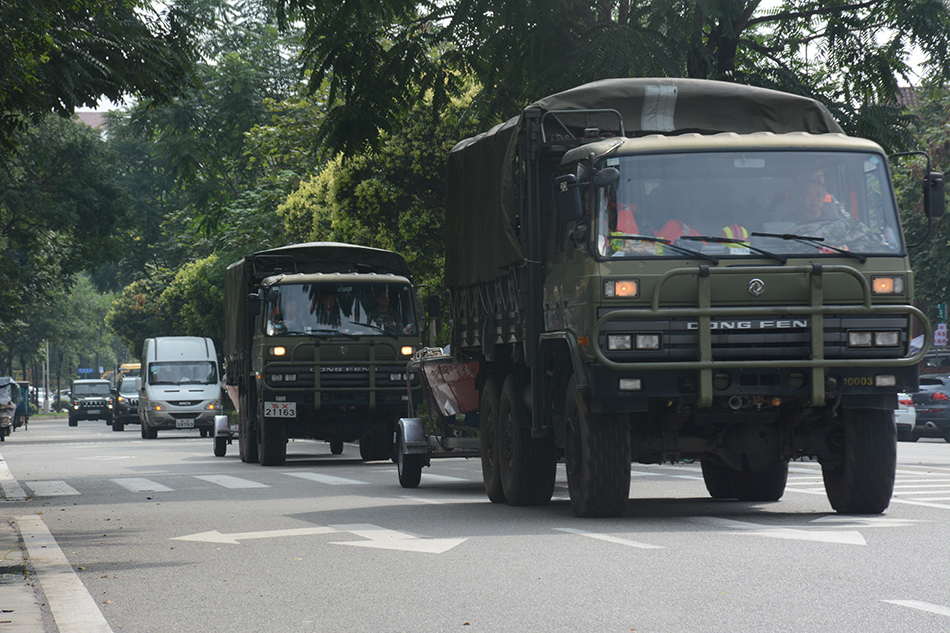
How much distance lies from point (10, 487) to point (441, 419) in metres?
7.07

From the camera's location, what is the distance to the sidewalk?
7.42 meters

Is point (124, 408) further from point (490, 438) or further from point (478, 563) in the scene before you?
point (478, 563)

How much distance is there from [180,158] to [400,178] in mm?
15245

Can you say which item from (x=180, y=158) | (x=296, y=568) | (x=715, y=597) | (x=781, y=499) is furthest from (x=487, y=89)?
(x=180, y=158)

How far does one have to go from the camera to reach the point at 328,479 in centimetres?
1944

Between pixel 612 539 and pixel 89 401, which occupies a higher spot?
pixel 89 401

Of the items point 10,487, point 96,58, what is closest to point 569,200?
point 96,58

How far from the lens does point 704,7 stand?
1761 centimetres

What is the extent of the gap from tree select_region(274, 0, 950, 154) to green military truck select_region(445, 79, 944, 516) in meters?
5.11

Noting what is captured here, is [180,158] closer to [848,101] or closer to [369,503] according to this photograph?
[848,101]

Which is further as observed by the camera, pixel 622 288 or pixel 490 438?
pixel 490 438

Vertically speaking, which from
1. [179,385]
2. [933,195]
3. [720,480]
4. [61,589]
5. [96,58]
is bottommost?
[61,589]

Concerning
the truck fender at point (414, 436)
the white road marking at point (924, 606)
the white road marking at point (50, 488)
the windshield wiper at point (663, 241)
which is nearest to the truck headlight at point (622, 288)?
the windshield wiper at point (663, 241)

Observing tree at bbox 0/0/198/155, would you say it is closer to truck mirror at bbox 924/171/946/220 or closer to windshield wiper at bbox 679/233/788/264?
windshield wiper at bbox 679/233/788/264
